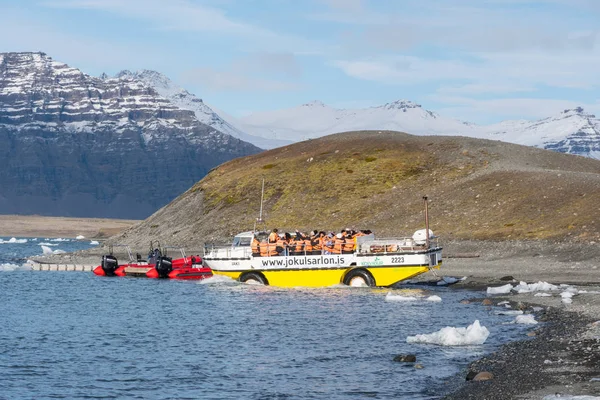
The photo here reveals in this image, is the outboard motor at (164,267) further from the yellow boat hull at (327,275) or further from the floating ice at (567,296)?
the floating ice at (567,296)

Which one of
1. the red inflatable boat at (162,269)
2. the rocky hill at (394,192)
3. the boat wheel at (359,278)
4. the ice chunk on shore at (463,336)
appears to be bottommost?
the ice chunk on shore at (463,336)

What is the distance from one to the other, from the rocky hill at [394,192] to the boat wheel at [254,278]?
22922 millimetres

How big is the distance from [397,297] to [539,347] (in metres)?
16.9

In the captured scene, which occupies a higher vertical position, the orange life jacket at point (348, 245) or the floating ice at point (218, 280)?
the orange life jacket at point (348, 245)

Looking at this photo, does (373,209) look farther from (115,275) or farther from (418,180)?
(115,275)

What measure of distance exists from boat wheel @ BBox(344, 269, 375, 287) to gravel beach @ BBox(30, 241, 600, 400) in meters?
5.49

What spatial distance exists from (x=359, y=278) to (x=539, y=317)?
49.9 ft

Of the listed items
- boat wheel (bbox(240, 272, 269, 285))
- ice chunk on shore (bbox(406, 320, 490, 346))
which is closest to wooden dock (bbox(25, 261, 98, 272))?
boat wheel (bbox(240, 272, 269, 285))

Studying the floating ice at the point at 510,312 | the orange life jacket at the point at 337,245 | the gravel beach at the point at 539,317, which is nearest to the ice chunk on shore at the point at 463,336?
the gravel beach at the point at 539,317

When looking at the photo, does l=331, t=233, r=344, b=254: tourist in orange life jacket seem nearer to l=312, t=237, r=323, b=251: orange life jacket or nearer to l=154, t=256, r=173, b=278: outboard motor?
l=312, t=237, r=323, b=251: orange life jacket

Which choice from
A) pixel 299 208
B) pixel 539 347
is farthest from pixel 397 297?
pixel 299 208

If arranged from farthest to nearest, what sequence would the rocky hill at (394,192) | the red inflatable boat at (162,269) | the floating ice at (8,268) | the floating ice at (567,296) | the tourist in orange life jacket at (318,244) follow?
the floating ice at (8,268) → the rocky hill at (394,192) → the red inflatable boat at (162,269) → the tourist in orange life jacket at (318,244) → the floating ice at (567,296)

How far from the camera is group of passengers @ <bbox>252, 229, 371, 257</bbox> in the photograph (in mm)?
51688

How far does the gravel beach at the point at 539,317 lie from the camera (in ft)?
79.8
